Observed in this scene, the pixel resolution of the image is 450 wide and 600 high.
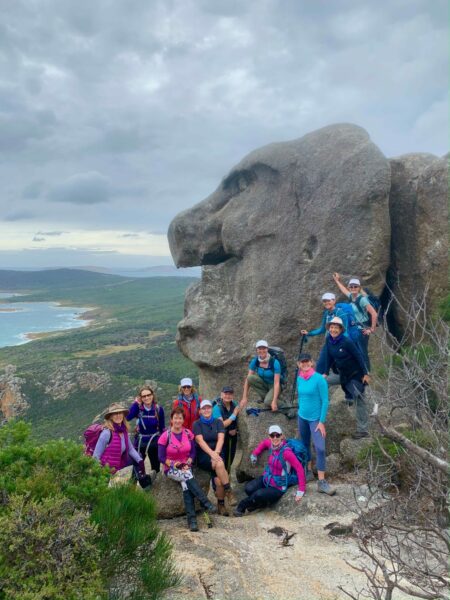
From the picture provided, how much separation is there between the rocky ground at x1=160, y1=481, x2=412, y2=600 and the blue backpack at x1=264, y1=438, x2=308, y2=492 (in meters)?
0.23

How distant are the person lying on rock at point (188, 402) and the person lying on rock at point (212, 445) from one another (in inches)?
12.3

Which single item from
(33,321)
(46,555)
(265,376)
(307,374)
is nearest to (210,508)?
(307,374)

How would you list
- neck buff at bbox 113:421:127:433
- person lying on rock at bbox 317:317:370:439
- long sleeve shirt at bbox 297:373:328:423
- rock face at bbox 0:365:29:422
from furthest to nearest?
rock face at bbox 0:365:29:422
person lying on rock at bbox 317:317:370:439
long sleeve shirt at bbox 297:373:328:423
neck buff at bbox 113:421:127:433

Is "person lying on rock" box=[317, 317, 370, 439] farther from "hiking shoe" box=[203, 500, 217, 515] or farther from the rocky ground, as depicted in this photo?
"hiking shoe" box=[203, 500, 217, 515]

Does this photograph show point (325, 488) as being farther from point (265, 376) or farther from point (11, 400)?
point (11, 400)

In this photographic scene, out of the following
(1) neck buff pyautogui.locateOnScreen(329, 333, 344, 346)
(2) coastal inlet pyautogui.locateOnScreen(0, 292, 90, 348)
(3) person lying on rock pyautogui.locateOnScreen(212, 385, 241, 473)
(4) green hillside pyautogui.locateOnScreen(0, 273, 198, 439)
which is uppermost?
(1) neck buff pyautogui.locateOnScreen(329, 333, 344, 346)

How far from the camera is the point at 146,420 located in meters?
9.79

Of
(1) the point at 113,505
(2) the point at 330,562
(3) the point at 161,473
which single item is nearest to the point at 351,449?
(2) the point at 330,562

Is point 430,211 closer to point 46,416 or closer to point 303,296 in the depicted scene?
point 303,296

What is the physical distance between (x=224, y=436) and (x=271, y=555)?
2.46 metres

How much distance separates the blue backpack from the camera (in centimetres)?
961

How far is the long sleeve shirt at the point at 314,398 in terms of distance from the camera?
30.9 ft

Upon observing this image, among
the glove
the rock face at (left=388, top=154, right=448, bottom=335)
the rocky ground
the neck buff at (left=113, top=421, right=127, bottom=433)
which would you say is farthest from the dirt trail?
the rock face at (left=388, top=154, right=448, bottom=335)

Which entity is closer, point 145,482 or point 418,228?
point 145,482
